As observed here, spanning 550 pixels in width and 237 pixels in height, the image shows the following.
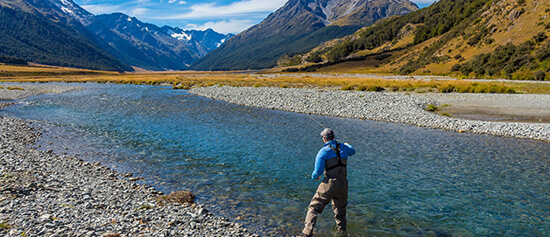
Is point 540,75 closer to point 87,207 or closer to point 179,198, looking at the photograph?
point 179,198

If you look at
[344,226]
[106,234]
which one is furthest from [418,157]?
[106,234]

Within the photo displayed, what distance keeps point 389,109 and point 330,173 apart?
2803 centimetres

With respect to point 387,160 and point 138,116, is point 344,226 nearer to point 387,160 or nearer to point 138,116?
point 387,160

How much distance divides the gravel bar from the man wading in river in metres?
2.48

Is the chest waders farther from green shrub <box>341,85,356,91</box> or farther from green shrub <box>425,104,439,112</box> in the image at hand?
green shrub <box>341,85,356,91</box>

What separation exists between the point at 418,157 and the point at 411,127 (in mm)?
9505

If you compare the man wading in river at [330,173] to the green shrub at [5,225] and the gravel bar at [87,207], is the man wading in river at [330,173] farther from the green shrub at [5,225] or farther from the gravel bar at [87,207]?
the green shrub at [5,225]

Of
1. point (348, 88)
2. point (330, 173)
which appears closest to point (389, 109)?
point (348, 88)

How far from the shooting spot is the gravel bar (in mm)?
8828

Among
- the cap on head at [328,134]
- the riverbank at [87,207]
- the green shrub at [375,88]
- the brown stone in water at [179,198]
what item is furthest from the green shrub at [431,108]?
the riverbank at [87,207]

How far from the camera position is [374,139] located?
22672 millimetres

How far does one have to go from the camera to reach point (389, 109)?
34000 mm

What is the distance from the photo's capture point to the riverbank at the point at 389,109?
2378 cm

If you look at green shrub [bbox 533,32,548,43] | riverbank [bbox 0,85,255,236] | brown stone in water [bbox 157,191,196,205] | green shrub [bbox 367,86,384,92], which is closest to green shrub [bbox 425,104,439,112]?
green shrub [bbox 367,86,384,92]
